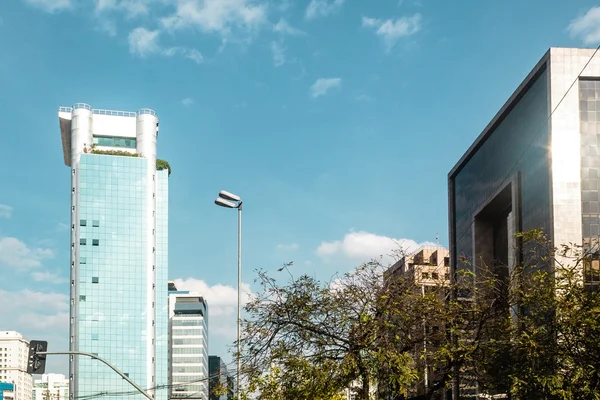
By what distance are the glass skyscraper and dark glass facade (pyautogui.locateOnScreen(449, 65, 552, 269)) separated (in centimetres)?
6017

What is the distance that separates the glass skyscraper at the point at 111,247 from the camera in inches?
5054

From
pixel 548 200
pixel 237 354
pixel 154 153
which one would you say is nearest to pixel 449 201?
pixel 548 200

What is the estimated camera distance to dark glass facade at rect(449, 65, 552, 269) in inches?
2437

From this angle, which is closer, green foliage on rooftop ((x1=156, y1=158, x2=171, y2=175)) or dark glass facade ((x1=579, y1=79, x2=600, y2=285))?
dark glass facade ((x1=579, y1=79, x2=600, y2=285))

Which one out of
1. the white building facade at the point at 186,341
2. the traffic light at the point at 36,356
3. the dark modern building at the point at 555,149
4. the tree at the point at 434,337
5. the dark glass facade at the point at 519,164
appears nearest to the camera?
the tree at the point at 434,337

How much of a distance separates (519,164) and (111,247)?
78.3 m

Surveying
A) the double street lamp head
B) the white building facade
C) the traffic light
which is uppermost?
the double street lamp head

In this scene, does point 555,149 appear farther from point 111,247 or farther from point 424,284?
point 111,247

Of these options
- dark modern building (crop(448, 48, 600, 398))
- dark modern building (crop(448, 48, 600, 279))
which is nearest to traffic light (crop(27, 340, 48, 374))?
dark modern building (crop(448, 48, 600, 398))

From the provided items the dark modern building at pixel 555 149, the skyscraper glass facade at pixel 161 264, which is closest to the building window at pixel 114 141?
the skyscraper glass facade at pixel 161 264

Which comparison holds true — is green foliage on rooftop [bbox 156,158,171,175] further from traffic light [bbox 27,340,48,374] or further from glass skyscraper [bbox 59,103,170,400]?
traffic light [bbox 27,340,48,374]

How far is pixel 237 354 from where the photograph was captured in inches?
870

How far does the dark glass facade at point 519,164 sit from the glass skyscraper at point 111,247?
197 ft

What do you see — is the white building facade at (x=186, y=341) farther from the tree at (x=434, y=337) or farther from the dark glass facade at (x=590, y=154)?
the tree at (x=434, y=337)
